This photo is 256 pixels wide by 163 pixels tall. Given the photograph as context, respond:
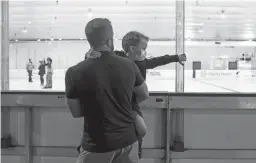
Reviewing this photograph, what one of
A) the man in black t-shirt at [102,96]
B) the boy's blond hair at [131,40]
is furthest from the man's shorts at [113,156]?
the boy's blond hair at [131,40]

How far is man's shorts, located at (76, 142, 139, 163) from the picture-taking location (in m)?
1.70

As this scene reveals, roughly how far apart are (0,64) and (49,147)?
3.40 feet

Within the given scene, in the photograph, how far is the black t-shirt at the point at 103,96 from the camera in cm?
169

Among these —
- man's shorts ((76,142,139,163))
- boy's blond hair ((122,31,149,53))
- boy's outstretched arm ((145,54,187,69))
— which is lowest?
man's shorts ((76,142,139,163))

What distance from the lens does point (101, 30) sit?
1.70 metres

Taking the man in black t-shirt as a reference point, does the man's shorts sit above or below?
below

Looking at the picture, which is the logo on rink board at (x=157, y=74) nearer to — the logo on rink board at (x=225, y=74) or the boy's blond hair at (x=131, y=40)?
the boy's blond hair at (x=131, y=40)

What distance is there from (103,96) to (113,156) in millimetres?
318

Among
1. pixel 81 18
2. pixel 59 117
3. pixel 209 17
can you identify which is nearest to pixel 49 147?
pixel 59 117

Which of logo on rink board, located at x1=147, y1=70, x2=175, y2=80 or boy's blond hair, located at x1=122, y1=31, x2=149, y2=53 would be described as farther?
logo on rink board, located at x1=147, y1=70, x2=175, y2=80

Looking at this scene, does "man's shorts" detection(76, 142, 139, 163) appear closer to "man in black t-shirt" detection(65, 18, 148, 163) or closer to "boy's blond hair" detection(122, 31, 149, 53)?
"man in black t-shirt" detection(65, 18, 148, 163)

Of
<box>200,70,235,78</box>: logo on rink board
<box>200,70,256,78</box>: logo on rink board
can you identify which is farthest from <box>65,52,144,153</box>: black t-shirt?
<box>200,70,235,78</box>: logo on rink board

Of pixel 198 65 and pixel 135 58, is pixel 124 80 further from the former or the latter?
pixel 198 65

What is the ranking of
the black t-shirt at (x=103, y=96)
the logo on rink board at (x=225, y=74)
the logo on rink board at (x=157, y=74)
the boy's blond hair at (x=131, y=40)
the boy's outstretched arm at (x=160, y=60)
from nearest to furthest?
the black t-shirt at (x=103, y=96)
the boy's blond hair at (x=131, y=40)
the boy's outstretched arm at (x=160, y=60)
the logo on rink board at (x=157, y=74)
the logo on rink board at (x=225, y=74)
